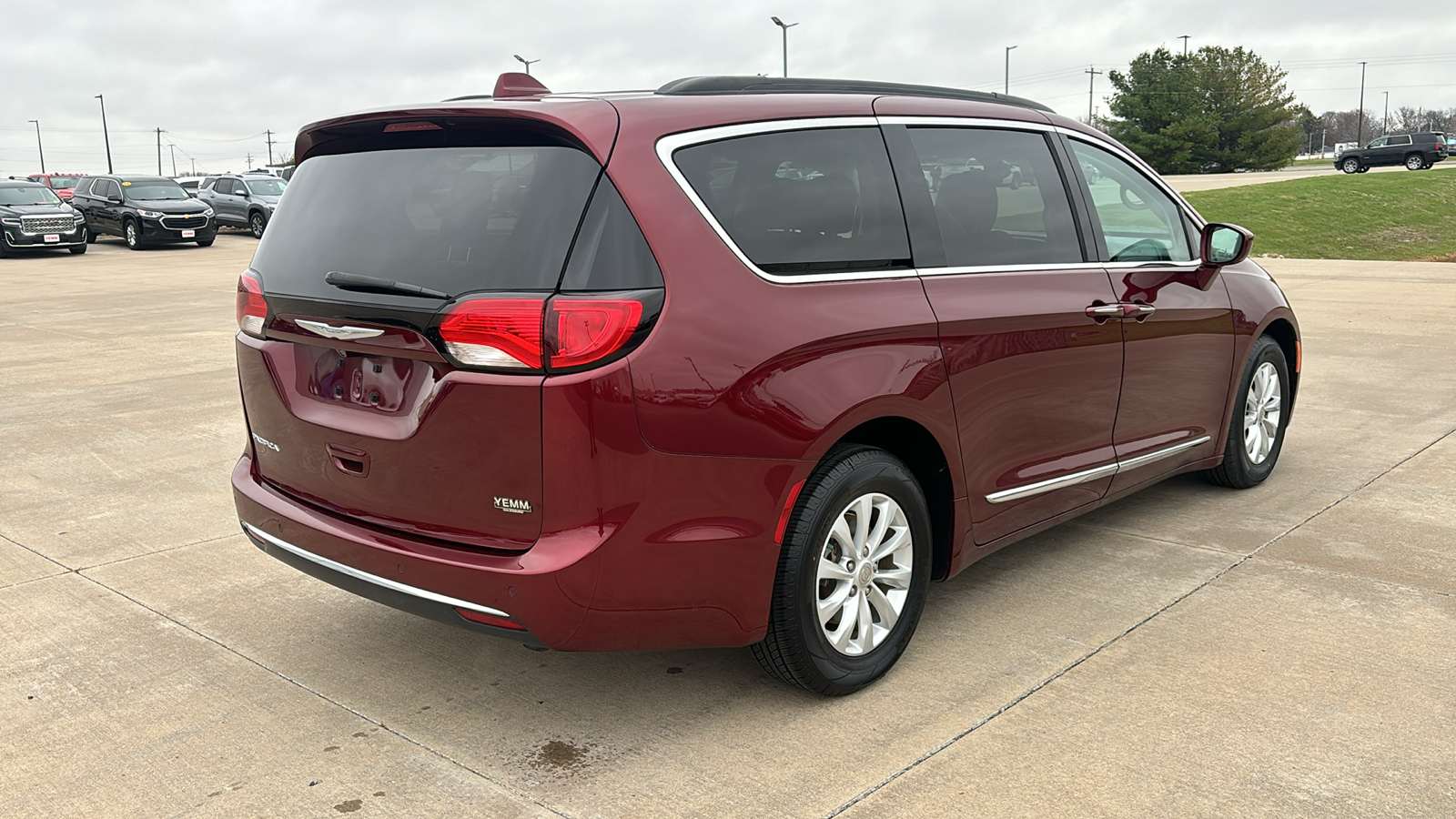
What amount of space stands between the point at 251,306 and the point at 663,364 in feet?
4.99

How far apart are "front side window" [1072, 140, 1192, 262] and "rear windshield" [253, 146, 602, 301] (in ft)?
7.66

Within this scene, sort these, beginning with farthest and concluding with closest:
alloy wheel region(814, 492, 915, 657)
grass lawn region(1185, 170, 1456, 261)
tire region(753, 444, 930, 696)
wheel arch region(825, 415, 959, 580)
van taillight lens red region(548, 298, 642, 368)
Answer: grass lawn region(1185, 170, 1456, 261) < wheel arch region(825, 415, 959, 580) < alloy wheel region(814, 492, 915, 657) < tire region(753, 444, 930, 696) < van taillight lens red region(548, 298, 642, 368)

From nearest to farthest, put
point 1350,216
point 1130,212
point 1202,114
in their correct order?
1. point 1130,212
2. point 1350,216
3. point 1202,114

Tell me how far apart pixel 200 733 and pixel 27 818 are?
483 millimetres

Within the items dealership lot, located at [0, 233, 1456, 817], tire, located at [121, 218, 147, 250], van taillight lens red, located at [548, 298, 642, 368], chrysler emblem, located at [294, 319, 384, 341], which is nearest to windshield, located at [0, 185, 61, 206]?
tire, located at [121, 218, 147, 250]

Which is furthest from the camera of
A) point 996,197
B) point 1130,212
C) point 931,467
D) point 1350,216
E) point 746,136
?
point 1350,216

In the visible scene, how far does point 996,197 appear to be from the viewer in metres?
4.07

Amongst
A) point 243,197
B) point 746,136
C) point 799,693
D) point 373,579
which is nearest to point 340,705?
point 373,579

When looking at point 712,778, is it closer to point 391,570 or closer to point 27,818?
point 391,570

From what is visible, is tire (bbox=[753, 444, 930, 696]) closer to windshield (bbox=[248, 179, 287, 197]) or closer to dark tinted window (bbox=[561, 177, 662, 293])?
dark tinted window (bbox=[561, 177, 662, 293])

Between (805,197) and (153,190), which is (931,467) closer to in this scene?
(805,197)

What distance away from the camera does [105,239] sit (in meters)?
32.5

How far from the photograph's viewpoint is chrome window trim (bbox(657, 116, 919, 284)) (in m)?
3.08

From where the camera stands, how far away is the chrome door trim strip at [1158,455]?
14.8ft
